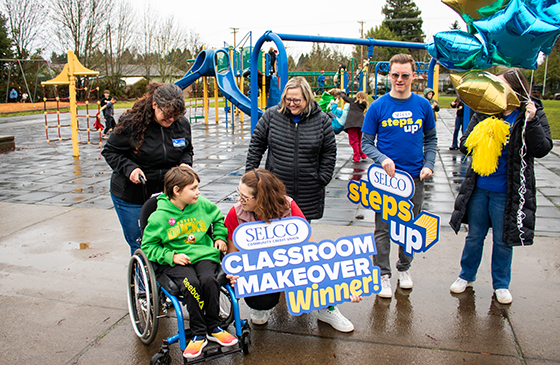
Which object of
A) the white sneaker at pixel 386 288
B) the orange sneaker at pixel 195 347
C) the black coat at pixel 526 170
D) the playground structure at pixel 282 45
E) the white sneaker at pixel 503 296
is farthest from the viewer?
the playground structure at pixel 282 45

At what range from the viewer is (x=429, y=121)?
3.50 metres

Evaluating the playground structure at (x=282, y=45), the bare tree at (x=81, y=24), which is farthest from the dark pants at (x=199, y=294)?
the bare tree at (x=81, y=24)

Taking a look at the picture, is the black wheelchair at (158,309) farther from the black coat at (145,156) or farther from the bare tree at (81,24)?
the bare tree at (81,24)

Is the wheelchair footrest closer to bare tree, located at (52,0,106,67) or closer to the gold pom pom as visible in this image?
the gold pom pom

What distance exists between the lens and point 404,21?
6156cm

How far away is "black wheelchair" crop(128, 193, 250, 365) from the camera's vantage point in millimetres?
2602

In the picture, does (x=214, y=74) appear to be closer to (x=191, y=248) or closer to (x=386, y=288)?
(x=386, y=288)

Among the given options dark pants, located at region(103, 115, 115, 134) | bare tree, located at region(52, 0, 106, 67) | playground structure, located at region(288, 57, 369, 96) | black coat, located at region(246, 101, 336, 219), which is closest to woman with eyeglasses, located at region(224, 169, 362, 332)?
black coat, located at region(246, 101, 336, 219)

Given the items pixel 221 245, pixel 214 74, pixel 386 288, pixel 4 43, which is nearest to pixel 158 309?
pixel 221 245

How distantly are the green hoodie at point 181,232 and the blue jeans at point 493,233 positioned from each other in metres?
1.89

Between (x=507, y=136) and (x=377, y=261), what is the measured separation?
1345mm

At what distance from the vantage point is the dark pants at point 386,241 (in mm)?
3561

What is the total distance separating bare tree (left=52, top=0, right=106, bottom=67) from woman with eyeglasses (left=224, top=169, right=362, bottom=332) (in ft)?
132

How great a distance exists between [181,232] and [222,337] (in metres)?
0.69
